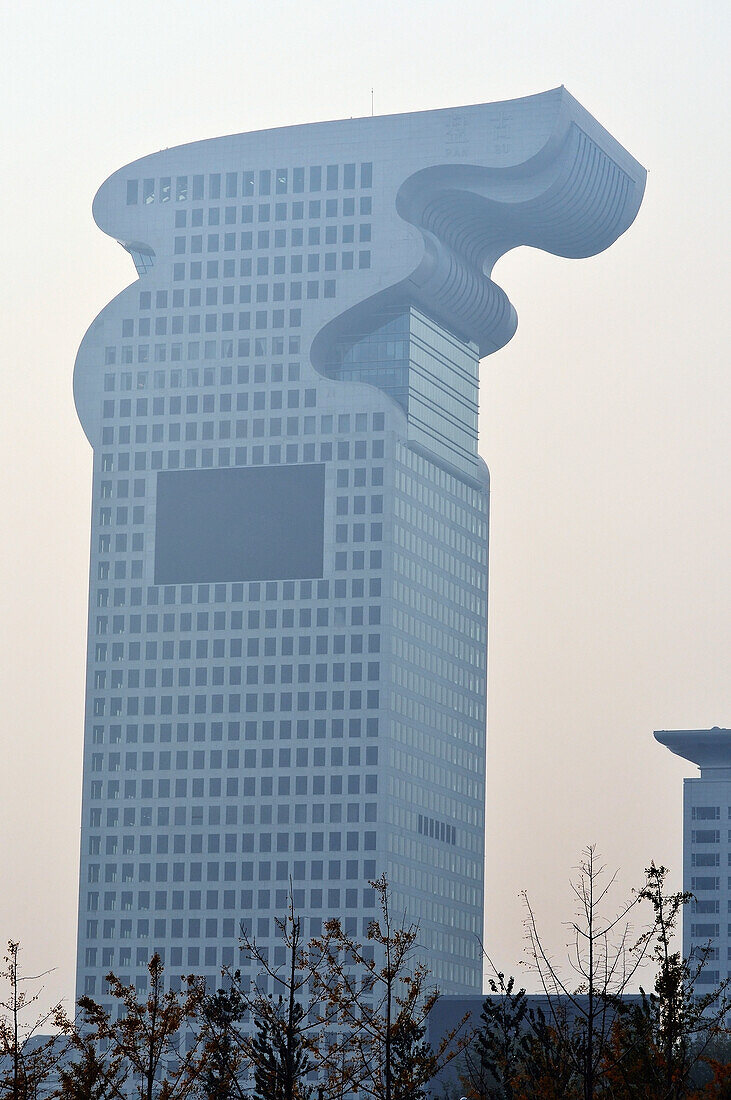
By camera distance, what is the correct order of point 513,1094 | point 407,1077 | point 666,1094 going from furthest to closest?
point 513,1094, point 407,1077, point 666,1094

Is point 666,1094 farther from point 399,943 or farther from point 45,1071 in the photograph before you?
point 45,1071

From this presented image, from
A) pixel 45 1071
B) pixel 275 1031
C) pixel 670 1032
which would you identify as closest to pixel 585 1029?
pixel 670 1032

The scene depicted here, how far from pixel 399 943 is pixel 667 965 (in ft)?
28.0

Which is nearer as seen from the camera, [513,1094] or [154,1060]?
[154,1060]

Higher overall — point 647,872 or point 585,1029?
point 647,872

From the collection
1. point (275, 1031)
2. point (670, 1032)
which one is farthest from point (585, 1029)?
point (275, 1031)

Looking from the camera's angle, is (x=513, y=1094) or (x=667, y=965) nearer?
(x=667, y=965)

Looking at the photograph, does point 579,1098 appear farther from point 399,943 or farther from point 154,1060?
point 154,1060

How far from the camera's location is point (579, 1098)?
7325cm

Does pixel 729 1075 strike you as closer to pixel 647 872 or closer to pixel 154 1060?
pixel 647 872

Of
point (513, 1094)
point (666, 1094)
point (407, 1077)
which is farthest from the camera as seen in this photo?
point (513, 1094)

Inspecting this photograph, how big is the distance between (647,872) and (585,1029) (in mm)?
5724

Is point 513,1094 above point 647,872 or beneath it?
beneath

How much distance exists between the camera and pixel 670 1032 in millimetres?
67312
